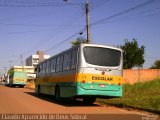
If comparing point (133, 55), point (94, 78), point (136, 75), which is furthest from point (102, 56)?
point (133, 55)

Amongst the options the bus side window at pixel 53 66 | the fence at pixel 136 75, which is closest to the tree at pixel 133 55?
the fence at pixel 136 75

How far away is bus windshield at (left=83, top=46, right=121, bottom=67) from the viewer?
17953 mm

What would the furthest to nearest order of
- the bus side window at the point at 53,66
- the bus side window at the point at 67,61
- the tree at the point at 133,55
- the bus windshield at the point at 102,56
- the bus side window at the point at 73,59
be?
1. the tree at the point at 133,55
2. the bus side window at the point at 53,66
3. the bus side window at the point at 67,61
4. the bus side window at the point at 73,59
5. the bus windshield at the point at 102,56

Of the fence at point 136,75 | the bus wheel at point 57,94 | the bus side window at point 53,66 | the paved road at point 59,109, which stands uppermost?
the bus side window at point 53,66

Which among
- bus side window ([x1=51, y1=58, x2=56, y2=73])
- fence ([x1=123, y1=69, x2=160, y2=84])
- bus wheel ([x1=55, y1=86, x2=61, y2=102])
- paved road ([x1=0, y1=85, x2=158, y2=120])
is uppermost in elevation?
bus side window ([x1=51, y1=58, x2=56, y2=73])

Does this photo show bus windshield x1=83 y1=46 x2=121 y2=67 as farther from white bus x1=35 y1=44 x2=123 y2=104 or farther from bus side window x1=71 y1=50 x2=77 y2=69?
bus side window x1=71 y1=50 x2=77 y2=69

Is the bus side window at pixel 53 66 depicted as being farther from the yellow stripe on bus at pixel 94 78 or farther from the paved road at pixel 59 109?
the yellow stripe on bus at pixel 94 78

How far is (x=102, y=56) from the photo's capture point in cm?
1823

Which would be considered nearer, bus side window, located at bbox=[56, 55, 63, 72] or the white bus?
the white bus

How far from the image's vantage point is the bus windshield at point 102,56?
18.0m

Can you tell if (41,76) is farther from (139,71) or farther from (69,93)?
→ (139,71)

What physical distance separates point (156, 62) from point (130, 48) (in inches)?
388

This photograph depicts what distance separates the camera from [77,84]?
1758 cm

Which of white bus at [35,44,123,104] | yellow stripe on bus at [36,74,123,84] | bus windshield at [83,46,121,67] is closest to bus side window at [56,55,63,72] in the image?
white bus at [35,44,123,104]
